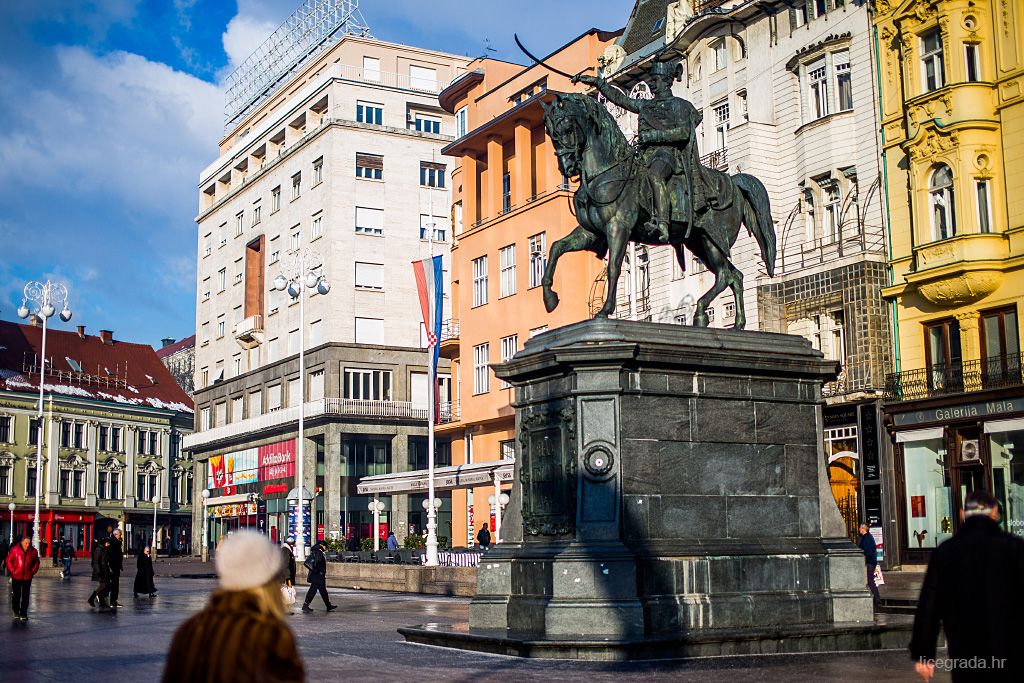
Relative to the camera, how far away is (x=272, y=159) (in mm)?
79875

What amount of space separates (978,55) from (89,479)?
77008mm

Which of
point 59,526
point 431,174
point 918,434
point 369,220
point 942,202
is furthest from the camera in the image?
point 59,526

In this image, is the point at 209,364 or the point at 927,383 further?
the point at 209,364

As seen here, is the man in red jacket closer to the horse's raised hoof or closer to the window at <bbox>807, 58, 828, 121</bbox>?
the horse's raised hoof

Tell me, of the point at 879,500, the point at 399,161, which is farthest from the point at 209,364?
the point at 879,500

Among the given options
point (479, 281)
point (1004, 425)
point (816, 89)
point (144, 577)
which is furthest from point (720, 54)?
point (144, 577)

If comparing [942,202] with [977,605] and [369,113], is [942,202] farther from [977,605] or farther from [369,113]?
[369,113]

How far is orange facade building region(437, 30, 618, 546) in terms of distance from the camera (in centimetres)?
5016

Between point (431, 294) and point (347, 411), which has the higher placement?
point (431, 294)

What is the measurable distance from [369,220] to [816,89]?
120 feet

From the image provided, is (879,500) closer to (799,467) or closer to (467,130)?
(799,467)

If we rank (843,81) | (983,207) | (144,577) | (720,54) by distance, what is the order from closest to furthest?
(144,577)
(983,207)
(843,81)
(720,54)

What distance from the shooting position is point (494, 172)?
5391 centimetres

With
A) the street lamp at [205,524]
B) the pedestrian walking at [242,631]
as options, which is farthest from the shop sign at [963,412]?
the street lamp at [205,524]
